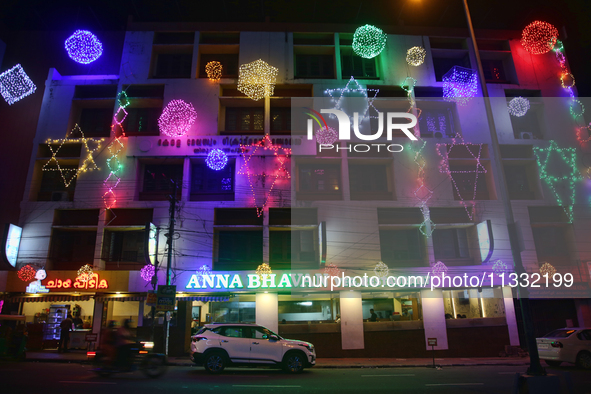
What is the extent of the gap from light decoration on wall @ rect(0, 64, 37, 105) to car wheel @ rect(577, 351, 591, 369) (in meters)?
32.2

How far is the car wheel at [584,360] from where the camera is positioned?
14202 millimetres

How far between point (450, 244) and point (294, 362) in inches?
551

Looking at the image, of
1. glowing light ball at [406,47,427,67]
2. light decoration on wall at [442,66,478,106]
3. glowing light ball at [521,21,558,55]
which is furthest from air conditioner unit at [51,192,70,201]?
glowing light ball at [521,21,558,55]

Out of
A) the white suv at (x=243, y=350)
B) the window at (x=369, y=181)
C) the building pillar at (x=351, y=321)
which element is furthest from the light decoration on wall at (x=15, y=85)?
the building pillar at (x=351, y=321)

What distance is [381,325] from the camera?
20.4 meters

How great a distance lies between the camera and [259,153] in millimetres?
23344

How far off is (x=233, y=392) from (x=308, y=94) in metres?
20.1

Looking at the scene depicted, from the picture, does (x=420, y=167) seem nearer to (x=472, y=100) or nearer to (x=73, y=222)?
(x=472, y=100)

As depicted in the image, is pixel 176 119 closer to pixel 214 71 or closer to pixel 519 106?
Answer: pixel 214 71

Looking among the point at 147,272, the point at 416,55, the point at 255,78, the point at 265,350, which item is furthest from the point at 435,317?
the point at 255,78

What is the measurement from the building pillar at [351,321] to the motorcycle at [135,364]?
421 inches

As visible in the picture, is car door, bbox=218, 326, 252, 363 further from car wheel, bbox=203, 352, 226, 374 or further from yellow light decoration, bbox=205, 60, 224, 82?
→ yellow light decoration, bbox=205, 60, 224, 82

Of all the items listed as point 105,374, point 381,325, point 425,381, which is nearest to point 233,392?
point 105,374

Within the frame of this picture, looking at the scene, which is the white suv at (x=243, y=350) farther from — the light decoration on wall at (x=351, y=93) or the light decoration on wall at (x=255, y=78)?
the light decoration on wall at (x=351, y=93)
